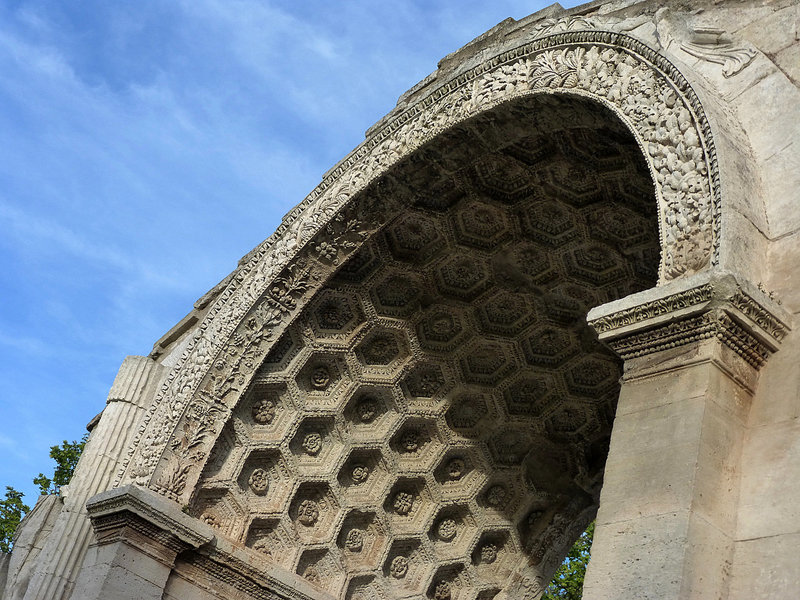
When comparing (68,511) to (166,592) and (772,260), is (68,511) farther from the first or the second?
(772,260)

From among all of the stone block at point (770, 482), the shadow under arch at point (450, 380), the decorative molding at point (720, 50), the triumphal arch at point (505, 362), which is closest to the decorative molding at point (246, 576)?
the triumphal arch at point (505, 362)

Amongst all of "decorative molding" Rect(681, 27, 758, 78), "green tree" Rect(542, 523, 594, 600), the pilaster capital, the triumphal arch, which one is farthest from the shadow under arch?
"green tree" Rect(542, 523, 594, 600)

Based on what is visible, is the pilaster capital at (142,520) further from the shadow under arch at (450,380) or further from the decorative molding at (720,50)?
the decorative molding at (720,50)

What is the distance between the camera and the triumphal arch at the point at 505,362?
13.0 feet

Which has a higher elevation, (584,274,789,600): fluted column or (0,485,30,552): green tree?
(0,485,30,552): green tree

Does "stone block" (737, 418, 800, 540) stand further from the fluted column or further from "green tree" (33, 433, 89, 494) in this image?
"green tree" (33, 433, 89, 494)

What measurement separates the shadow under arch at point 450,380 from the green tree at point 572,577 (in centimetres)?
659

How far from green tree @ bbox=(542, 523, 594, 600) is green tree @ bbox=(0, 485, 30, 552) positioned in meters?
8.87

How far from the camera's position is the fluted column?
363 cm

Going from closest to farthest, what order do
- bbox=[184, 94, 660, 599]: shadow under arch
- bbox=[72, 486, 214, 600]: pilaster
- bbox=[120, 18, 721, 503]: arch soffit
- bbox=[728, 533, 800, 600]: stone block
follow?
bbox=[728, 533, 800, 600]: stone block, bbox=[120, 18, 721, 503]: arch soffit, bbox=[184, 94, 660, 599]: shadow under arch, bbox=[72, 486, 214, 600]: pilaster

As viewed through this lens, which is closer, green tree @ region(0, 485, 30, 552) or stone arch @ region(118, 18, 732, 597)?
stone arch @ region(118, 18, 732, 597)

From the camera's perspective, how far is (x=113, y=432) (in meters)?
8.45

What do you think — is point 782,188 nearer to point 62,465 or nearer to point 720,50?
point 720,50

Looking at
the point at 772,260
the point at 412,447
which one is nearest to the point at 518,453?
the point at 412,447
